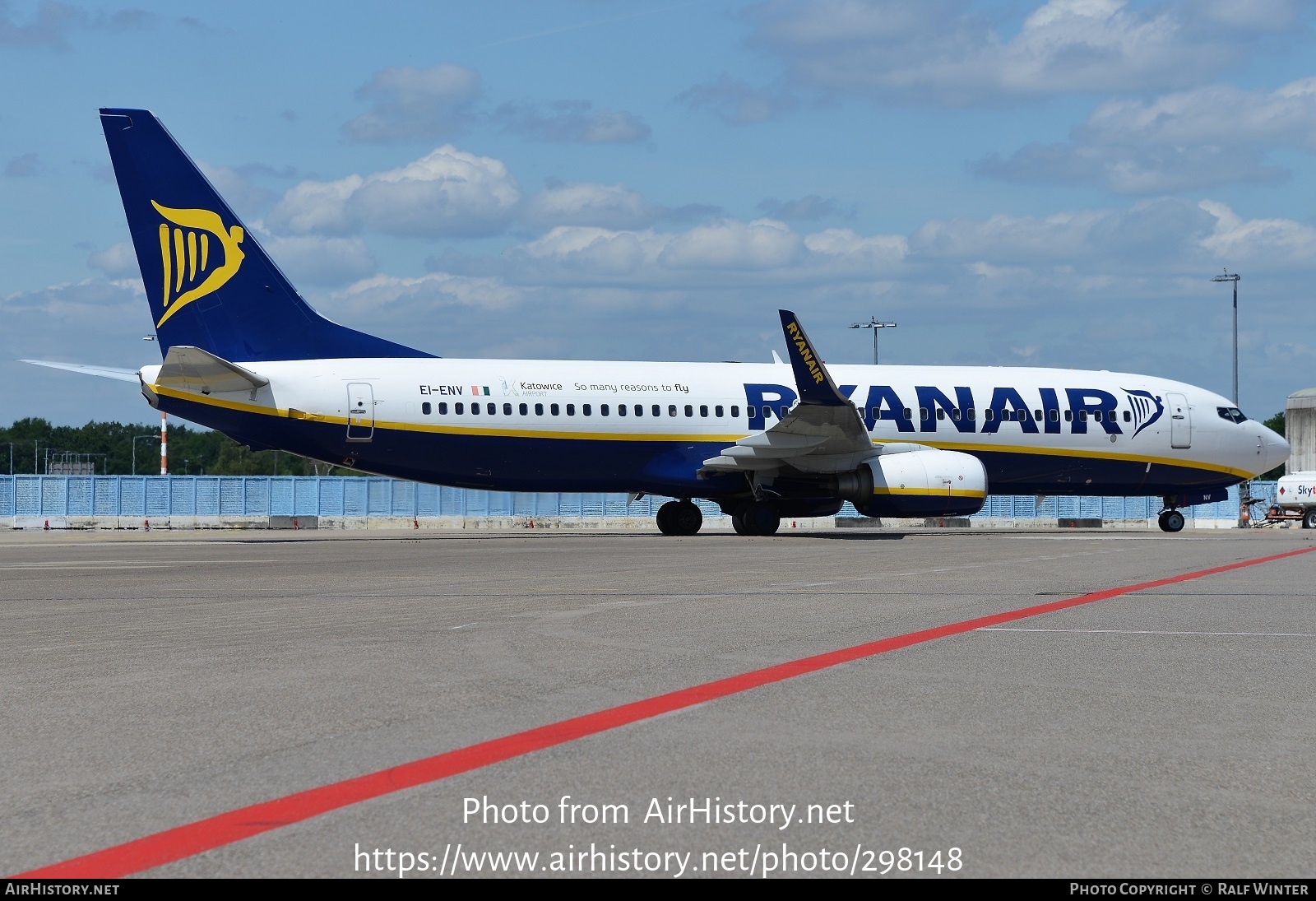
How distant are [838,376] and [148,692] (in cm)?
2721

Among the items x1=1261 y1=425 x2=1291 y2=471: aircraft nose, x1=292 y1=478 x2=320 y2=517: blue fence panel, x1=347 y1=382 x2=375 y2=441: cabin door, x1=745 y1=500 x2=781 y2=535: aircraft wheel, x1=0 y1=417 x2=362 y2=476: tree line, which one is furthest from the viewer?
x1=0 y1=417 x2=362 y2=476: tree line

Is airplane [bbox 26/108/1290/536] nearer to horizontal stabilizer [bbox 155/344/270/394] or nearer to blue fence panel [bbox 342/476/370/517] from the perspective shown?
horizontal stabilizer [bbox 155/344/270/394]

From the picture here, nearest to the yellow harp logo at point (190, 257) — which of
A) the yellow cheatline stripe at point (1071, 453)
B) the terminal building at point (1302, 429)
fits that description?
the yellow cheatline stripe at point (1071, 453)

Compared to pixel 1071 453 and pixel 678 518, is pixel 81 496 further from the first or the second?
pixel 1071 453

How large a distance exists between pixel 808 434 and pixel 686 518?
482 cm

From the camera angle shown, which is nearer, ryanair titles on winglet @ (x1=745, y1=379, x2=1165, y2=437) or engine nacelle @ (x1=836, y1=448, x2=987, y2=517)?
engine nacelle @ (x1=836, y1=448, x2=987, y2=517)

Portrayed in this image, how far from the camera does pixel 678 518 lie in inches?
1362

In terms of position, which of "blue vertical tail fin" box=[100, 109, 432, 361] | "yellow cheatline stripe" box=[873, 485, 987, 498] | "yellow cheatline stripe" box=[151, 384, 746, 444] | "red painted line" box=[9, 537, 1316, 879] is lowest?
"red painted line" box=[9, 537, 1316, 879]

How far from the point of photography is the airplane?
29578 millimetres

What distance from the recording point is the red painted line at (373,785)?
432 cm

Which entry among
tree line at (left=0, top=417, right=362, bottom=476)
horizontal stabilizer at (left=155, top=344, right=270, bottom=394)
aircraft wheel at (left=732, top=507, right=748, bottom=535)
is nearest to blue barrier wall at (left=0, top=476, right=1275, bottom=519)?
aircraft wheel at (left=732, top=507, right=748, bottom=535)

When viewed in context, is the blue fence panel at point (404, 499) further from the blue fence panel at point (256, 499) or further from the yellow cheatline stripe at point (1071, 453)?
the yellow cheatline stripe at point (1071, 453)

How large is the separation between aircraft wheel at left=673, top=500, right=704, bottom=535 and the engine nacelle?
483 cm
